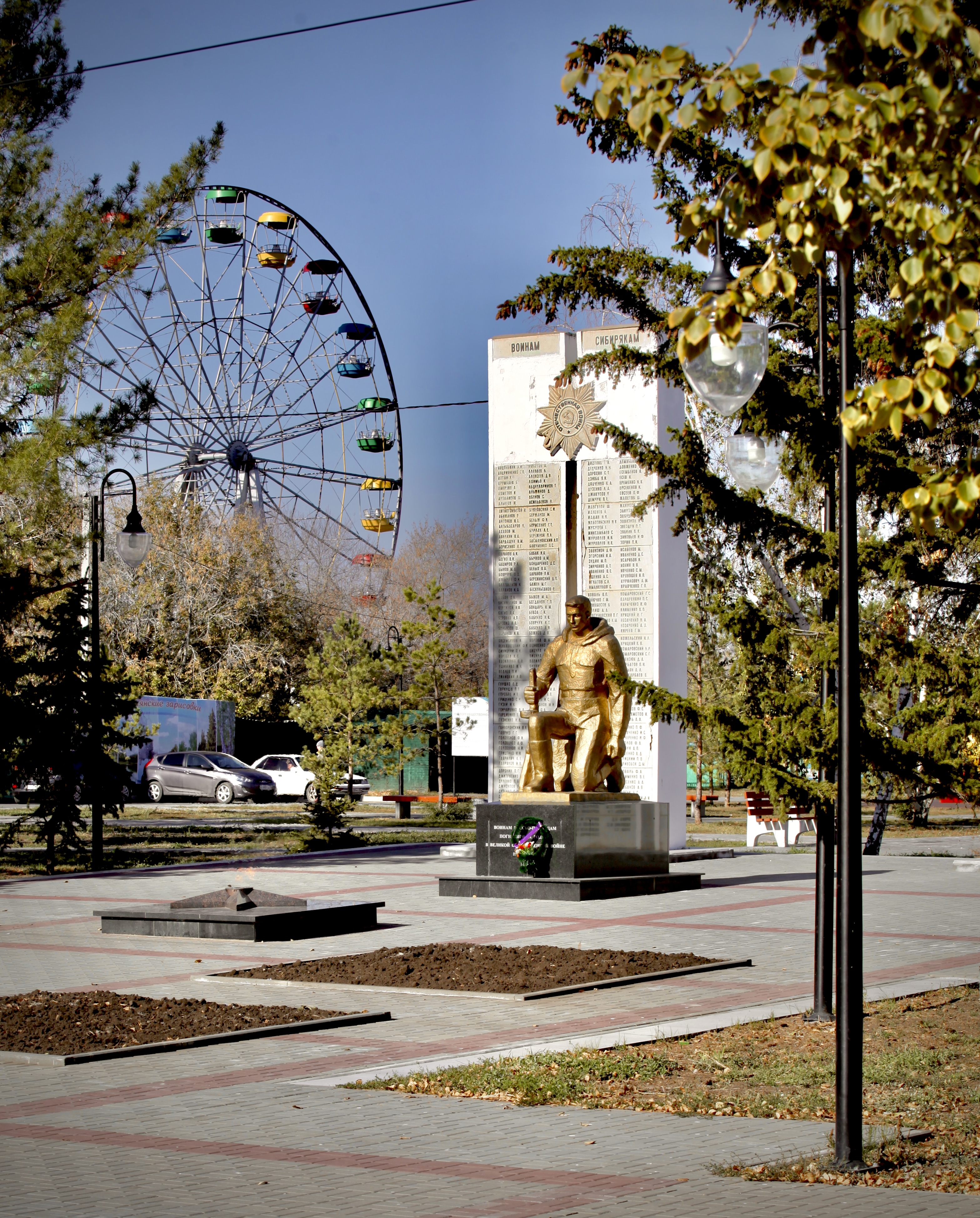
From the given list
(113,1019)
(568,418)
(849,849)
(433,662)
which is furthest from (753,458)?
(433,662)

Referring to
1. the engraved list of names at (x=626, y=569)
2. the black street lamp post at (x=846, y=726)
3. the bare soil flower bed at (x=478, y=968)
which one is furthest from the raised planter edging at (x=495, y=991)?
the engraved list of names at (x=626, y=569)

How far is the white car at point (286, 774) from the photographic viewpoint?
46.4m

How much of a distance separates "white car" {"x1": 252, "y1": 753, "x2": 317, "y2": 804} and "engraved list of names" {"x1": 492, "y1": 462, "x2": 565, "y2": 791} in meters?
22.6

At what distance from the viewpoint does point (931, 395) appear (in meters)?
4.18

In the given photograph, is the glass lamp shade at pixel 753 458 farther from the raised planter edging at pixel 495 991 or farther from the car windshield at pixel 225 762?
the car windshield at pixel 225 762

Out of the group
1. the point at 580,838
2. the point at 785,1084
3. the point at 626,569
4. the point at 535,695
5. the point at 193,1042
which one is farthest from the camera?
the point at 626,569

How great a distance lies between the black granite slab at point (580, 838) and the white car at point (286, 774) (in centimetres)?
2762

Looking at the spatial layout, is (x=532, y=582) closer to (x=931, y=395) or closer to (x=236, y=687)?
(x=931, y=395)

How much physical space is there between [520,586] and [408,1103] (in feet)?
56.2

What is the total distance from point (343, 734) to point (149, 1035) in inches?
1052

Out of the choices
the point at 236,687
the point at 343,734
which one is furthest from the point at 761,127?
the point at 236,687

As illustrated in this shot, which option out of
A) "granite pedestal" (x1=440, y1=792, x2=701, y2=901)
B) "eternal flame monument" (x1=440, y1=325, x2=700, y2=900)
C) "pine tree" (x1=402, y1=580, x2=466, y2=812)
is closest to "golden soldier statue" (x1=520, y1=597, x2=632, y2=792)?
"granite pedestal" (x1=440, y1=792, x2=701, y2=901)

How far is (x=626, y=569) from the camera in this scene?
2341 centimetres

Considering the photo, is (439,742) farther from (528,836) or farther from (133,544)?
(528,836)
